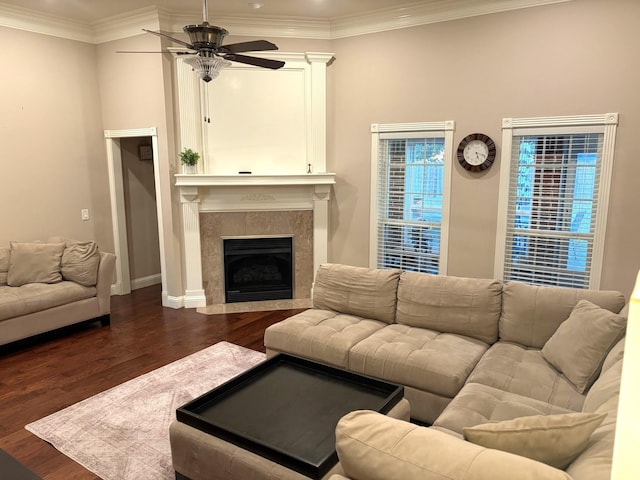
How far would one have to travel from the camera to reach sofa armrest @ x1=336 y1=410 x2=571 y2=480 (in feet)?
4.16

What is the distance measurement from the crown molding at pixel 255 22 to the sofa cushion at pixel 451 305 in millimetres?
3007

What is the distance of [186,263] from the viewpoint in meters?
5.67

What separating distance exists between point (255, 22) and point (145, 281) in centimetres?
396

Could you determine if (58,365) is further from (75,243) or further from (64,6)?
(64,6)

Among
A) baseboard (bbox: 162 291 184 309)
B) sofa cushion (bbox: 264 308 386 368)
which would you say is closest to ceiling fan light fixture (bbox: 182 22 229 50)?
sofa cushion (bbox: 264 308 386 368)

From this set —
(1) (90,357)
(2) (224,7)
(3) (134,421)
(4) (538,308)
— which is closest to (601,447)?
(4) (538,308)

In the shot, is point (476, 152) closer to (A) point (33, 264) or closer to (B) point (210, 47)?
(B) point (210, 47)

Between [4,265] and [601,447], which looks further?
[4,265]

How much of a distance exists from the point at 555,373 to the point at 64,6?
19.4 ft

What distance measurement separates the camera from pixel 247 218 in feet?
18.9

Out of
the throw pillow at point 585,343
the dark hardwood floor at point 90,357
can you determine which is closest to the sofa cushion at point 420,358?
the throw pillow at point 585,343

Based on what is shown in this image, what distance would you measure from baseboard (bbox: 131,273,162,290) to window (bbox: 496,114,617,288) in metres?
4.91

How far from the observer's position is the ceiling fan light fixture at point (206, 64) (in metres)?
3.13

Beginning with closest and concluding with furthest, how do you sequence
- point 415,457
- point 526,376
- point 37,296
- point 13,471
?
point 415,457, point 13,471, point 526,376, point 37,296
